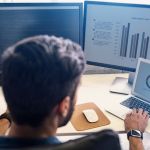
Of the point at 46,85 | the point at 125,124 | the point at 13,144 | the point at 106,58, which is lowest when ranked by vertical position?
the point at 125,124

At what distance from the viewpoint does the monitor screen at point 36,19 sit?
62.2 inches

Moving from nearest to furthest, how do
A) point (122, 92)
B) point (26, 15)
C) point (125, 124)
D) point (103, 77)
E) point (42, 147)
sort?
point (42, 147)
point (125, 124)
point (26, 15)
point (122, 92)
point (103, 77)

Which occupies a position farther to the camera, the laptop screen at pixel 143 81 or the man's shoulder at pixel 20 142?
the laptop screen at pixel 143 81

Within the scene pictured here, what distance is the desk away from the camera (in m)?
1.46

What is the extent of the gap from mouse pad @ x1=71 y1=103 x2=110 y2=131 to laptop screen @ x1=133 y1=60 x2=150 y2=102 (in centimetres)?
23

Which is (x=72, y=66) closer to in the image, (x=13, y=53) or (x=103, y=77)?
(x=13, y=53)

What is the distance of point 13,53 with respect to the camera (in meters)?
0.80

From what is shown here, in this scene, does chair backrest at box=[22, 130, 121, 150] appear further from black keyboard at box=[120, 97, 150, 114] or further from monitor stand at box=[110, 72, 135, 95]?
monitor stand at box=[110, 72, 135, 95]

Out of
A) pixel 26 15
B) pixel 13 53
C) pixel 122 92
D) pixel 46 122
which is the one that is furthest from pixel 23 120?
pixel 122 92

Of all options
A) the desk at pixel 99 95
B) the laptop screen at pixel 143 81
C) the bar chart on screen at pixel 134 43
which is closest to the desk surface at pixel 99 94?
the desk at pixel 99 95

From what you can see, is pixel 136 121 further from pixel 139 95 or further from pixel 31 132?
pixel 31 132

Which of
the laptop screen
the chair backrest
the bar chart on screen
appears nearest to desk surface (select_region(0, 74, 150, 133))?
the laptop screen

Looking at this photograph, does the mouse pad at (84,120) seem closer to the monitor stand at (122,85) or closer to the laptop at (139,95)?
the laptop at (139,95)

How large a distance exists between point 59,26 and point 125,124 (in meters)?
0.59
